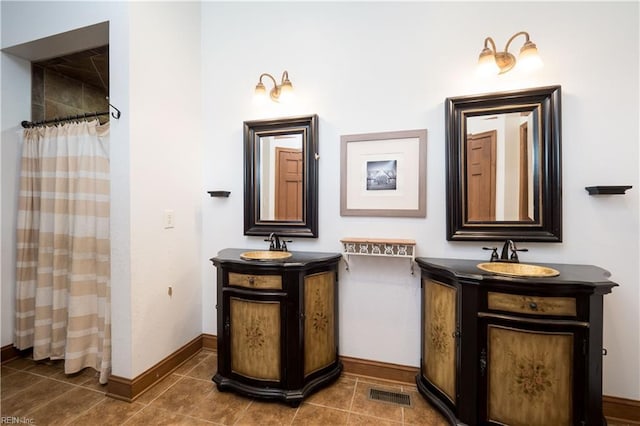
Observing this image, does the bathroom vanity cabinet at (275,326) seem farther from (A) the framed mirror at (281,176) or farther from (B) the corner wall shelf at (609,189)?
(B) the corner wall shelf at (609,189)

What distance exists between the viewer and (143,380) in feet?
5.83

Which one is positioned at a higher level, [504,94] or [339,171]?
[504,94]

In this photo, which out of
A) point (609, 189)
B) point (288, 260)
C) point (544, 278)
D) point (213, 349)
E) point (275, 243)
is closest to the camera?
point (544, 278)

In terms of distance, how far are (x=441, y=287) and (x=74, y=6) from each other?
3004mm

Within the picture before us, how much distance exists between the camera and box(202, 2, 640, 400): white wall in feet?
5.21

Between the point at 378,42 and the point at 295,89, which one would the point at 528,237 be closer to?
the point at 378,42

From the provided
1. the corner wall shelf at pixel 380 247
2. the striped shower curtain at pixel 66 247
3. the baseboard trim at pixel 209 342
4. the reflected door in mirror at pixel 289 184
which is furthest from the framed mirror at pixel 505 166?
the striped shower curtain at pixel 66 247

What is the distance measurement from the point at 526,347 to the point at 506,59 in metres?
1.60

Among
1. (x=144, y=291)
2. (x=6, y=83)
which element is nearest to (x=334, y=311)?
(x=144, y=291)

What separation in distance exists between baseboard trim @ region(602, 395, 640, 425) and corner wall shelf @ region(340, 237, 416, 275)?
133 cm

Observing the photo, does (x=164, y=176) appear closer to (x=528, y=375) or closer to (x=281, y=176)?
(x=281, y=176)

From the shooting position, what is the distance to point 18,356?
7.11ft

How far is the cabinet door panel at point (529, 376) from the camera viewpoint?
4.21ft

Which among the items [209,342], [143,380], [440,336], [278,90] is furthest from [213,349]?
[278,90]
